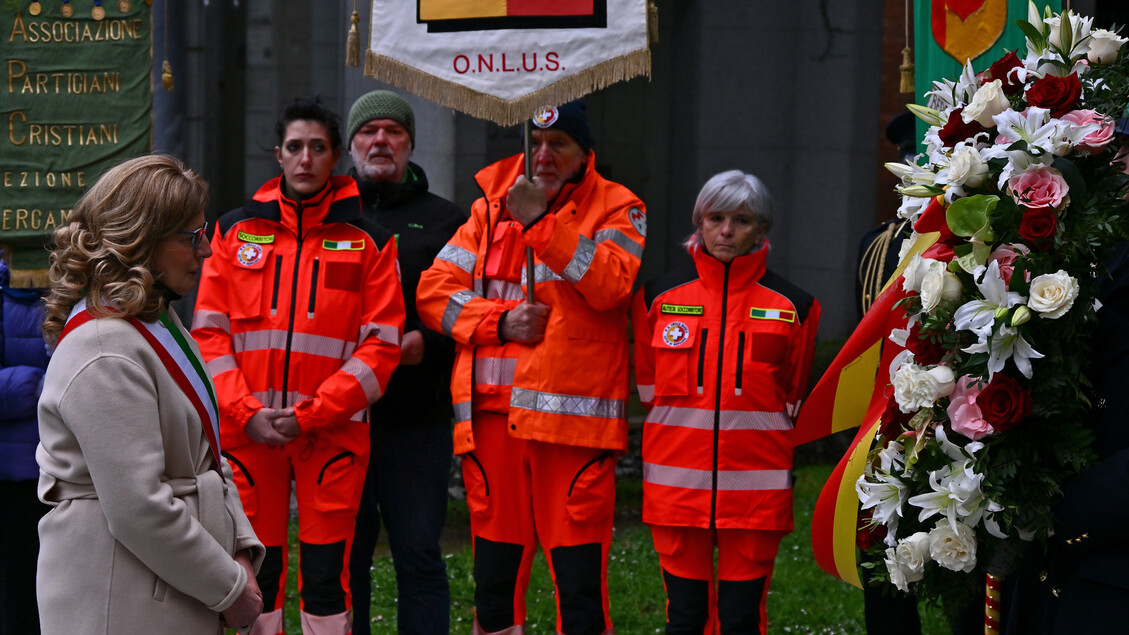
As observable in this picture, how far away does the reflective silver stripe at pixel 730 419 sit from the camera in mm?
4602

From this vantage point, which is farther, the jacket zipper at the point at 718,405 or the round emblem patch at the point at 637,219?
the round emblem patch at the point at 637,219

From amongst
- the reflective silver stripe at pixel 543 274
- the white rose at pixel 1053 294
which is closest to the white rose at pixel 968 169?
the white rose at pixel 1053 294

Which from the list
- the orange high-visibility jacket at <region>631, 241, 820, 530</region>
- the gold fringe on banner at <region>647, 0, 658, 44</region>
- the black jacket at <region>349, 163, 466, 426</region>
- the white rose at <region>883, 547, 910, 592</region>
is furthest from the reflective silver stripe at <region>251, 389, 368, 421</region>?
the white rose at <region>883, 547, 910, 592</region>

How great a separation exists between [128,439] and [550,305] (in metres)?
2.22

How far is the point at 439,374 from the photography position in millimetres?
5301

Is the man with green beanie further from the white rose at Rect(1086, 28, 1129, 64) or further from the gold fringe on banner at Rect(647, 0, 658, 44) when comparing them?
the white rose at Rect(1086, 28, 1129, 64)

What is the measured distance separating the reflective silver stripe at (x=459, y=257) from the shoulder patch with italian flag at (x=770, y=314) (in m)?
1.15

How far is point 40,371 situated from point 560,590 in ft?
7.09

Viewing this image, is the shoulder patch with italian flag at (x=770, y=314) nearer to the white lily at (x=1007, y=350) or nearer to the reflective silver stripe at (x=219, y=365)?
the white lily at (x=1007, y=350)

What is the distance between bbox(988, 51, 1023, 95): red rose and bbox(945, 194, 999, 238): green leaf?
0.40 meters

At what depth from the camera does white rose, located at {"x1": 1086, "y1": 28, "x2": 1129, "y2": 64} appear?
3137 mm

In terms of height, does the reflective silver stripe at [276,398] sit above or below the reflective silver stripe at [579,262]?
below

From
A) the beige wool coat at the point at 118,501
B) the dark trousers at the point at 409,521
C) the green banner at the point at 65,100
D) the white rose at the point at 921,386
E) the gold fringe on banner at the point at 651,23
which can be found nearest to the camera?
the beige wool coat at the point at 118,501

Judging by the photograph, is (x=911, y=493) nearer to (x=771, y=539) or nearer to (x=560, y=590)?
(x=771, y=539)
